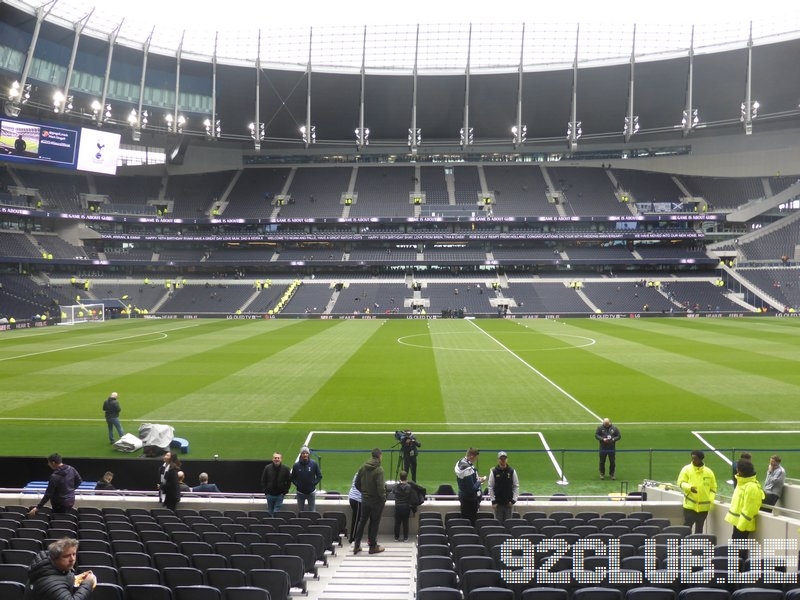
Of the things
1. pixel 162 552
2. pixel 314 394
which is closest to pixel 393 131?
pixel 314 394

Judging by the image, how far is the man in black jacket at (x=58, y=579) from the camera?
4543mm

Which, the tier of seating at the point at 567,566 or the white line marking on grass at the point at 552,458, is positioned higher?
the tier of seating at the point at 567,566

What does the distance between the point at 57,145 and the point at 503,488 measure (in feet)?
221

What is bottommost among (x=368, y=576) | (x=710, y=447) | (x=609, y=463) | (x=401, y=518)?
(x=609, y=463)

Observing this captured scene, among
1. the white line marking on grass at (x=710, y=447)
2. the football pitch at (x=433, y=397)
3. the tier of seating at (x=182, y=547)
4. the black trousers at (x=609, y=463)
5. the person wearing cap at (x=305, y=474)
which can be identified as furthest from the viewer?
the football pitch at (x=433, y=397)

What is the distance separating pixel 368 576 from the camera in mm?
8102

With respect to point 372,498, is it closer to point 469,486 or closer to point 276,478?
point 469,486

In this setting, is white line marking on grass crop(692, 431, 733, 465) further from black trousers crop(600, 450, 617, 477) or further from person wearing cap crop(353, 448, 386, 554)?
person wearing cap crop(353, 448, 386, 554)

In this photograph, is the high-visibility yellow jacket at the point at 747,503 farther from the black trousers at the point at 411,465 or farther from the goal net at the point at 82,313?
the goal net at the point at 82,313

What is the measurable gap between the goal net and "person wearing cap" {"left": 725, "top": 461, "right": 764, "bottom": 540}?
6721 cm

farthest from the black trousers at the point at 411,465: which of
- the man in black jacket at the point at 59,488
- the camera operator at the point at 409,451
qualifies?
the man in black jacket at the point at 59,488

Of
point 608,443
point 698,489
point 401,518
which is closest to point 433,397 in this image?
point 608,443

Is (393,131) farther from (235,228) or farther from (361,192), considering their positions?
(235,228)

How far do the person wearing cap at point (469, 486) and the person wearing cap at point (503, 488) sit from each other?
298 mm
